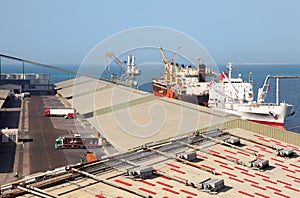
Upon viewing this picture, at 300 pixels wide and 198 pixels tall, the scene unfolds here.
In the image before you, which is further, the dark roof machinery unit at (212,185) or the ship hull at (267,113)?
the ship hull at (267,113)

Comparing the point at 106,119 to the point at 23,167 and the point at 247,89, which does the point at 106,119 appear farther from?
the point at 247,89

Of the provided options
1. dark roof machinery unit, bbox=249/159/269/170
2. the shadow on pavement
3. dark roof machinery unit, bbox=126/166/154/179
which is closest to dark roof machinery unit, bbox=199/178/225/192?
dark roof machinery unit, bbox=126/166/154/179

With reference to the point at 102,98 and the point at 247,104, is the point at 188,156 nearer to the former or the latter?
the point at 102,98

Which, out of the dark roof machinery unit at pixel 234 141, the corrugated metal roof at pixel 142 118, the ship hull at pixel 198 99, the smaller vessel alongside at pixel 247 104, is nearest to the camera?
the dark roof machinery unit at pixel 234 141

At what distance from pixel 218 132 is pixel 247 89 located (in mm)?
33275

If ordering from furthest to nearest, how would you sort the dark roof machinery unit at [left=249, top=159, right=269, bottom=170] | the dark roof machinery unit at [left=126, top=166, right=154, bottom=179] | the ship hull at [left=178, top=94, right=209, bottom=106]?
the ship hull at [left=178, top=94, right=209, bottom=106], the dark roof machinery unit at [left=249, top=159, right=269, bottom=170], the dark roof machinery unit at [left=126, top=166, right=154, bottom=179]

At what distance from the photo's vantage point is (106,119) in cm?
3825

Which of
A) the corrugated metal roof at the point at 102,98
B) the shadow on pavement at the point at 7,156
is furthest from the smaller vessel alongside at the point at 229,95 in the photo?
the shadow on pavement at the point at 7,156

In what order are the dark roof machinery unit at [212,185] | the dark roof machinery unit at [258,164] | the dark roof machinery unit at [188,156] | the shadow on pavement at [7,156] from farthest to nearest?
the shadow on pavement at [7,156]
the dark roof machinery unit at [258,164]
the dark roof machinery unit at [188,156]
the dark roof machinery unit at [212,185]

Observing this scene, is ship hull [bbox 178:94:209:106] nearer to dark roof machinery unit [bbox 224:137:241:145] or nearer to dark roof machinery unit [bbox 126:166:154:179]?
dark roof machinery unit [bbox 224:137:241:145]

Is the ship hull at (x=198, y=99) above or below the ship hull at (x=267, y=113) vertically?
above

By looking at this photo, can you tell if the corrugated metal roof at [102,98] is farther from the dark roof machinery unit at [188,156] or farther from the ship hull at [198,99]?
the dark roof machinery unit at [188,156]

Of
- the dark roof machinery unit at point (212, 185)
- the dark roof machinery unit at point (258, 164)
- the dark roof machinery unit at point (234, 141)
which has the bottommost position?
the dark roof machinery unit at point (212, 185)

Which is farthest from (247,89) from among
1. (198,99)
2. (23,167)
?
(23,167)
